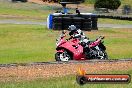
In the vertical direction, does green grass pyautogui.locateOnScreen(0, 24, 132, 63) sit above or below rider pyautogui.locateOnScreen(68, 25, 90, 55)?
below

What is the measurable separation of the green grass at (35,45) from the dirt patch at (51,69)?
3279 mm

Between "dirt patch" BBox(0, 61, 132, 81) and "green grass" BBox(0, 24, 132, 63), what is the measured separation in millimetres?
3279

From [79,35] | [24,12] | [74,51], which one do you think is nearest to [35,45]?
[74,51]

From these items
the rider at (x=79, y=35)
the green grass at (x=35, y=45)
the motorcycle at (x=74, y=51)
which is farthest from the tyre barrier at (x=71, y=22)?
the rider at (x=79, y=35)

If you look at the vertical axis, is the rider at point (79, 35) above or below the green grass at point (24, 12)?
above

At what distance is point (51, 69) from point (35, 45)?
429 inches

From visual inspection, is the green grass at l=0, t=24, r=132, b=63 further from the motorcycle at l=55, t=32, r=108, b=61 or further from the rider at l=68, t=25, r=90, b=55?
the rider at l=68, t=25, r=90, b=55

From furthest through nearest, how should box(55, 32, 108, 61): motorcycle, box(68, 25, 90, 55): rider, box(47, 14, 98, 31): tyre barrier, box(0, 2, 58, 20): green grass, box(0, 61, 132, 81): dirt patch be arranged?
1. box(0, 2, 58, 20): green grass
2. box(47, 14, 98, 31): tyre barrier
3. box(55, 32, 108, 61): motorcycle
4. box(68, 25, 90, 55): rider
5. box(0, 61, 132, 81): dirt patch

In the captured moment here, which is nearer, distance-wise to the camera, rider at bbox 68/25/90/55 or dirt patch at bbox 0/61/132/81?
dirt patch at bbox 0/61/132/81

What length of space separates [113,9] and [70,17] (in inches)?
1541

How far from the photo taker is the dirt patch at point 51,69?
1421 centimetres

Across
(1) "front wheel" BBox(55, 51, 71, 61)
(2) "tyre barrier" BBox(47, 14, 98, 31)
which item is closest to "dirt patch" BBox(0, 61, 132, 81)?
(1) "front wheel" BBox(55, 51, 71, 61)

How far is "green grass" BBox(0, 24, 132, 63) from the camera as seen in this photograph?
806 inches

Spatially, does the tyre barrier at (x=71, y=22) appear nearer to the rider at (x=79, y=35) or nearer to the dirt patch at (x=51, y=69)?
the rider at (x=79, y=35)
